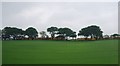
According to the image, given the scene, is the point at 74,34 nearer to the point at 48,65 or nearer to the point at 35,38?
the point at 35,38

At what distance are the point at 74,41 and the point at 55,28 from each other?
3.00 metres

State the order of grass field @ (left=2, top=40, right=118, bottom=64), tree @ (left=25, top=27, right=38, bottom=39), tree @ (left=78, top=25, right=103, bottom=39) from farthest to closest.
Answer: tree @ (left=25, top=27, right=38, bottom=39) → tree @ (left=78, top=25, right=103, bottom=39) → grass field @ (left=2, top=40, right=118, bottom=64)

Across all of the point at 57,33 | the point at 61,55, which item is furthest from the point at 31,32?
the point at 61,55

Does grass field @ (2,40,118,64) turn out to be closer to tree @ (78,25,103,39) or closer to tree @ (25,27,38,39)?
tree @ (78,25,103,39)

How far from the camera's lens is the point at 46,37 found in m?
27.3

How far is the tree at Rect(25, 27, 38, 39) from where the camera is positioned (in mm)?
26983

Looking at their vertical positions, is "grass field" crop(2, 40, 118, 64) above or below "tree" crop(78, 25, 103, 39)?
below

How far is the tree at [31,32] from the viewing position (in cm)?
2698

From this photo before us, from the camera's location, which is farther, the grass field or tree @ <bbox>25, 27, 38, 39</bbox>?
tree @ <bbox>25, 27, 38, 39</bbox>

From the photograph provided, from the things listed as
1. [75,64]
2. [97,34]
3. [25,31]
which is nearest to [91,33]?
[97,34]

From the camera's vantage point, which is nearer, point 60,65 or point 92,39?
point 60,65

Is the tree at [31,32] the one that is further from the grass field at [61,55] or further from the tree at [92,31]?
the tree at [92,31]

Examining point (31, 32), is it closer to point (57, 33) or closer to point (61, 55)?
point (57, 33)

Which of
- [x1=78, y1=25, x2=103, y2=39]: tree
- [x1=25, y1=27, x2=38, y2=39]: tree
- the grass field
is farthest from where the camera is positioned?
[x1=25, y1=27, x2=38, y2=39]: tree
